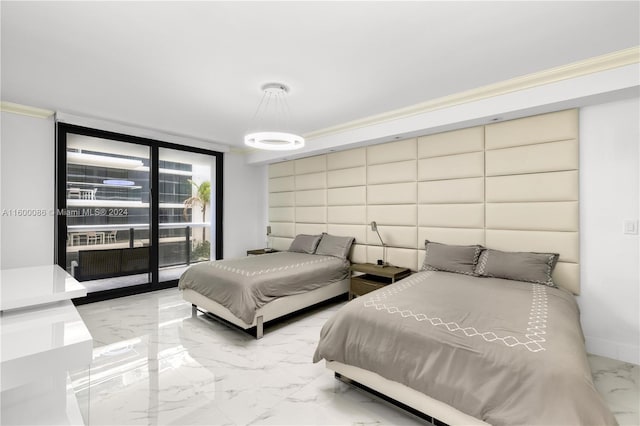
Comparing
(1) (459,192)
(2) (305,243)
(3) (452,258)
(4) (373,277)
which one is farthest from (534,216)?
(2) (305,243)

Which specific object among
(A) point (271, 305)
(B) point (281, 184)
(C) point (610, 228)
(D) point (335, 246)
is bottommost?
(A) point (271, 305)

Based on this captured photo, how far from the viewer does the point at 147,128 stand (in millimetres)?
4242

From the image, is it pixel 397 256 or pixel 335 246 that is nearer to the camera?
pixel 397 256

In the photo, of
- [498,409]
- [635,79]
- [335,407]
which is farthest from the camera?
[635,79]

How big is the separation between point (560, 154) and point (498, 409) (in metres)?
2.48

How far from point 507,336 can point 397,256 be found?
2.29 m

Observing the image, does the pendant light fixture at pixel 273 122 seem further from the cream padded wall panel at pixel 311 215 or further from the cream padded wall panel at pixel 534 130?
the cream padded wall panel at pixel 534 130

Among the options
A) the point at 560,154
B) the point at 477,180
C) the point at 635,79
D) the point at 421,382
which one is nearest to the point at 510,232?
the point at 477,180

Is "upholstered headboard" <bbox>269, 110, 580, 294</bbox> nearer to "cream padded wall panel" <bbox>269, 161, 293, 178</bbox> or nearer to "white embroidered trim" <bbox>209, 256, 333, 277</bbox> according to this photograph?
"cream padded wall panel" <bbox>269, 161, 293, 178</bbox>

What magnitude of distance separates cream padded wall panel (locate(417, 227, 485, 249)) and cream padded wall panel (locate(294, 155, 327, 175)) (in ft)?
6.29

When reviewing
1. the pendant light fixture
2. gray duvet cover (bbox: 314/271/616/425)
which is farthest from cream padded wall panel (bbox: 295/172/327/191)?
gray duvet cover (bbox: 314/271/616/425)

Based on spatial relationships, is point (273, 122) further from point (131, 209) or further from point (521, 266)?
point (521, 266)

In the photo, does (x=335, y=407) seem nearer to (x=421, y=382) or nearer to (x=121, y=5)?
(x=421, y=382)

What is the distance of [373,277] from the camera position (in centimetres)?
396
